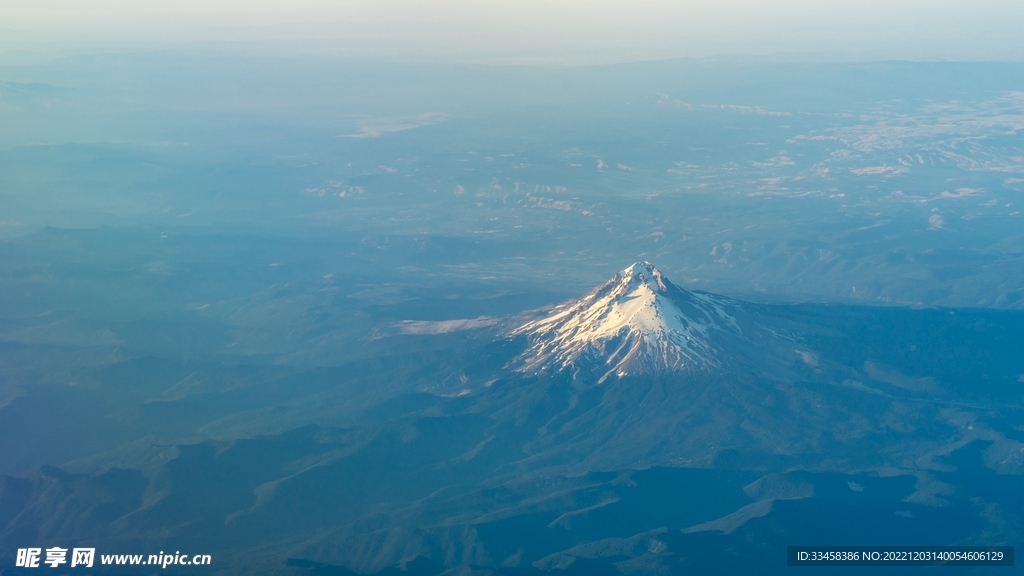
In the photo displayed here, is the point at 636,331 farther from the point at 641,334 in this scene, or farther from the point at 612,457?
the point at 612,457

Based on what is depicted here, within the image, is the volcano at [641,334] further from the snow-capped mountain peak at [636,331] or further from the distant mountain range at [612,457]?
the distant mountain range at [612,457]

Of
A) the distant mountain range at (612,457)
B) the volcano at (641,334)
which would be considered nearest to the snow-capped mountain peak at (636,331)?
the volcano at (641,334)

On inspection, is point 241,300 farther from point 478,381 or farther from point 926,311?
point 926,311

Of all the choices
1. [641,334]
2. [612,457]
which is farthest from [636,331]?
Answer: [612,457]

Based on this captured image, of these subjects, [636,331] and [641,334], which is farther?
[636,331]

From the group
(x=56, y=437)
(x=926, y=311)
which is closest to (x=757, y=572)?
(x=926, y=311)

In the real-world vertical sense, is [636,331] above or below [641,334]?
above

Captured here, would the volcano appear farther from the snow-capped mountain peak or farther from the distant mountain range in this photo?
the distant mountain range

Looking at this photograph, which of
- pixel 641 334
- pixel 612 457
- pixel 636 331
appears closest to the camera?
pixel 612 457
